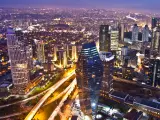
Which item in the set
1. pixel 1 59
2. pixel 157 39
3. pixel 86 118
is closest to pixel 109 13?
pixel 157 39

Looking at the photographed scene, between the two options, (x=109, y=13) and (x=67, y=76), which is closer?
(x=67, y=76)

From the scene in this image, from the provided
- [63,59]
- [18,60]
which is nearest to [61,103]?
[18,60]

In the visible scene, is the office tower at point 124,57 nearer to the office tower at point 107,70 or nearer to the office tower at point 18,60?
the office tower at point 107,70

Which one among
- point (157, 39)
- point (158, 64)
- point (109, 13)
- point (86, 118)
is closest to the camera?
point (86, 118)

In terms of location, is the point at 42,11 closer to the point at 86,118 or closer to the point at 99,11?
the point at 99,11

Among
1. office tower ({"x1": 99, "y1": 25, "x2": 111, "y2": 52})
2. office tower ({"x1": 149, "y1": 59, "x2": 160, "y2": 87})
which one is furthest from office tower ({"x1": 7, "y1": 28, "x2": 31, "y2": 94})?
office tower ({"x1": 149, "y1": 59, "x2": 160, "y2": 87})
